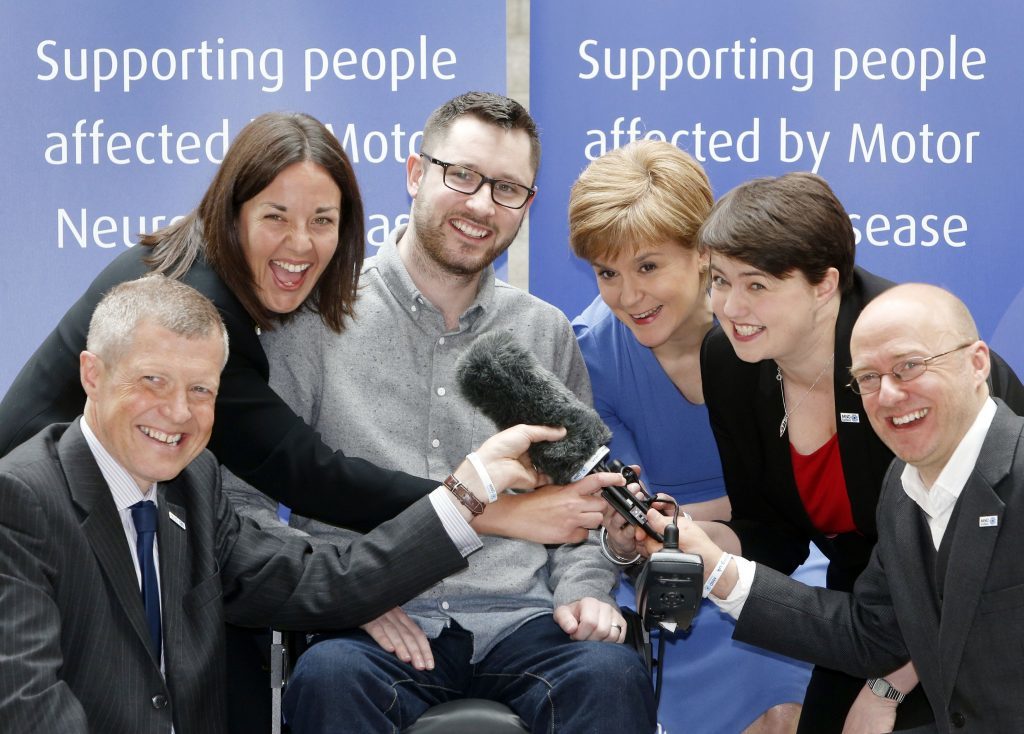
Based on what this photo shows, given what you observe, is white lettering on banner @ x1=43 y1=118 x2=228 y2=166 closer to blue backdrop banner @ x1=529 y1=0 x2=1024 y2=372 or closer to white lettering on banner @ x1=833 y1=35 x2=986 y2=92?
blue backdrop banner @ x1=529 y1=0 x2=1024 y2=372

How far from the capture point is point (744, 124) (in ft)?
17.3

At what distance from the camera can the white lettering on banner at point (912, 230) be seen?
5.25 meters

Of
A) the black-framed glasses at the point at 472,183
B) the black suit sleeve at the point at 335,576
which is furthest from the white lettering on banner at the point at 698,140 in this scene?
the black suit sleeve at the point at 335,576

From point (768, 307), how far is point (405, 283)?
46.5 inches

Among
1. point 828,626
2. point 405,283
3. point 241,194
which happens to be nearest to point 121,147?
point 241,194

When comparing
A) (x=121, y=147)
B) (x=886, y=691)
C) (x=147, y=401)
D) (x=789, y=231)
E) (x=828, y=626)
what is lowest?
(x=886, y=691)

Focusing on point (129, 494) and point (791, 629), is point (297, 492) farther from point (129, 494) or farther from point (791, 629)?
point (791, 629)

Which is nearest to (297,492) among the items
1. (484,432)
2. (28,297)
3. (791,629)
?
(484,432)

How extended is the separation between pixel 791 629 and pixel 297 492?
1463 millimetres

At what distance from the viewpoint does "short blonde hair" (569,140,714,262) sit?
4.22 meters

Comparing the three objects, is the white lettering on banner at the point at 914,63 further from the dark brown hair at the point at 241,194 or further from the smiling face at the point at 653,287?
the dark brown hair at the point at 241,194

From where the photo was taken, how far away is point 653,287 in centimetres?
432

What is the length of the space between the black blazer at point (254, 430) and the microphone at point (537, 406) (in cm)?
41

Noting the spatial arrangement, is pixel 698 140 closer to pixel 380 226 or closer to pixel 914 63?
pixel 914 63
